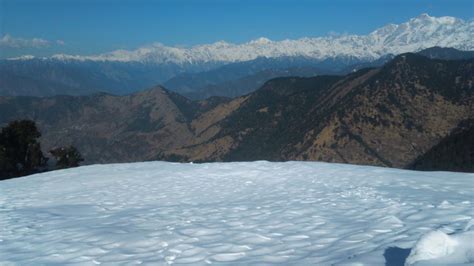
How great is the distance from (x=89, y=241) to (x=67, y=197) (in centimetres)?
733

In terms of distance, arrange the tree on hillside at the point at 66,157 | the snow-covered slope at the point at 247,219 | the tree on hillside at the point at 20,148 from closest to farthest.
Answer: the snow-covered slope at the point at 247,219 → the tree on hillside at the point at 20,148 → the tree on hillside at the point at 66,157

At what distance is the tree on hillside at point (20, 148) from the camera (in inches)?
1935

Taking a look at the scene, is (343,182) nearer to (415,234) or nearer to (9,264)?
(415,234)

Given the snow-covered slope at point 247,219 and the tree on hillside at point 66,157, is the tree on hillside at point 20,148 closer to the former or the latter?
the tree on hillside at point 66,157

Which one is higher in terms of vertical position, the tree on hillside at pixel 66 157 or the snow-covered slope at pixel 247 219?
the tree on hillside at pixel 66 157

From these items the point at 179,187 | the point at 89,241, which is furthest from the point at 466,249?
the point at 179,187

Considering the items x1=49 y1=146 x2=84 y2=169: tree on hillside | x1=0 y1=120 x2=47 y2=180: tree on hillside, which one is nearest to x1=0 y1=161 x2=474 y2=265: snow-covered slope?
x1=0 y1=120 x2=47 y2=180: tree on hillside

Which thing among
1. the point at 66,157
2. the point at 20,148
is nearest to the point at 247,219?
the point at 20,148

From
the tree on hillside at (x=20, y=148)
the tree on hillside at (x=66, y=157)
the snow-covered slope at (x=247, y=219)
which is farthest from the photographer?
the tree on hillside at (x=66, y=157)

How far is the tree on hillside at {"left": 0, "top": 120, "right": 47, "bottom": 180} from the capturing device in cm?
4916

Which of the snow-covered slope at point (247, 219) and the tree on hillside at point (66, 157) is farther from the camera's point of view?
the tree on hillside at point (66, 157)

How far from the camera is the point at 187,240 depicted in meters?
9.68

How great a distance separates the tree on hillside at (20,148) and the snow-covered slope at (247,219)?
108 feet

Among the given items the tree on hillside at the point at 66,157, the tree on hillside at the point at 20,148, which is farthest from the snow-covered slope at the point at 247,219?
the tree on hillside at the point at 66,157
